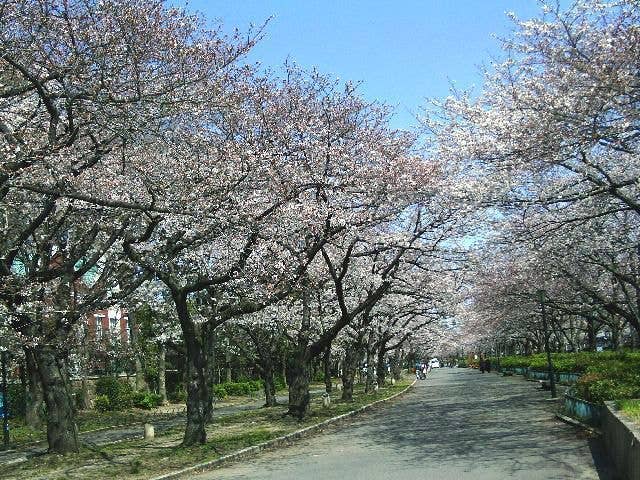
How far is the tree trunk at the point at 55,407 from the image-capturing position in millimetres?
15789

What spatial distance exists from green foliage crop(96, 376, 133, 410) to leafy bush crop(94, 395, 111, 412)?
0.83ft

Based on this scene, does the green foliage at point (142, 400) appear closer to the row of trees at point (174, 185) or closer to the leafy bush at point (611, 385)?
the row of trees at point (174, 185)

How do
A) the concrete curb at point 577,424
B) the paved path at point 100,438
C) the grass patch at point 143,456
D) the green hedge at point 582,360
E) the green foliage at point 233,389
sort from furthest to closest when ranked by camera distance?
1. the green foliage at point 233,389
2. the green hedge at point 582,360
3. the paved path at point 100,438
4. the concrete curb at point 577,424
5. the grass patch at point 143,456

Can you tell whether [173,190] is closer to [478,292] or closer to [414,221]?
[414,221]

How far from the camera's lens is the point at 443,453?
12805mm

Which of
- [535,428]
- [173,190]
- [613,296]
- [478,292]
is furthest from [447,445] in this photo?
[478,292]

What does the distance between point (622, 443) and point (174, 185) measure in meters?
8.68

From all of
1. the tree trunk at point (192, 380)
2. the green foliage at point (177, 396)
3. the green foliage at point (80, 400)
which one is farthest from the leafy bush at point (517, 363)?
the tree trunk at point (192, 380)

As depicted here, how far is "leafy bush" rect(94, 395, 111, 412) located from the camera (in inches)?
1303

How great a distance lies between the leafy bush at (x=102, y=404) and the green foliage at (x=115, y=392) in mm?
254

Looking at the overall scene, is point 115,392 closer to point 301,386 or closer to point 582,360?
point 301,386

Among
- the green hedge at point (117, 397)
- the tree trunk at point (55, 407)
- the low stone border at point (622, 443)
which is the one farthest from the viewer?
the green hedge at point (117, 397)

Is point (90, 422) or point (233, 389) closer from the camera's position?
point (90, 422)

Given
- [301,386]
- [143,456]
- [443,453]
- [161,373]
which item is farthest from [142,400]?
[443,453]
